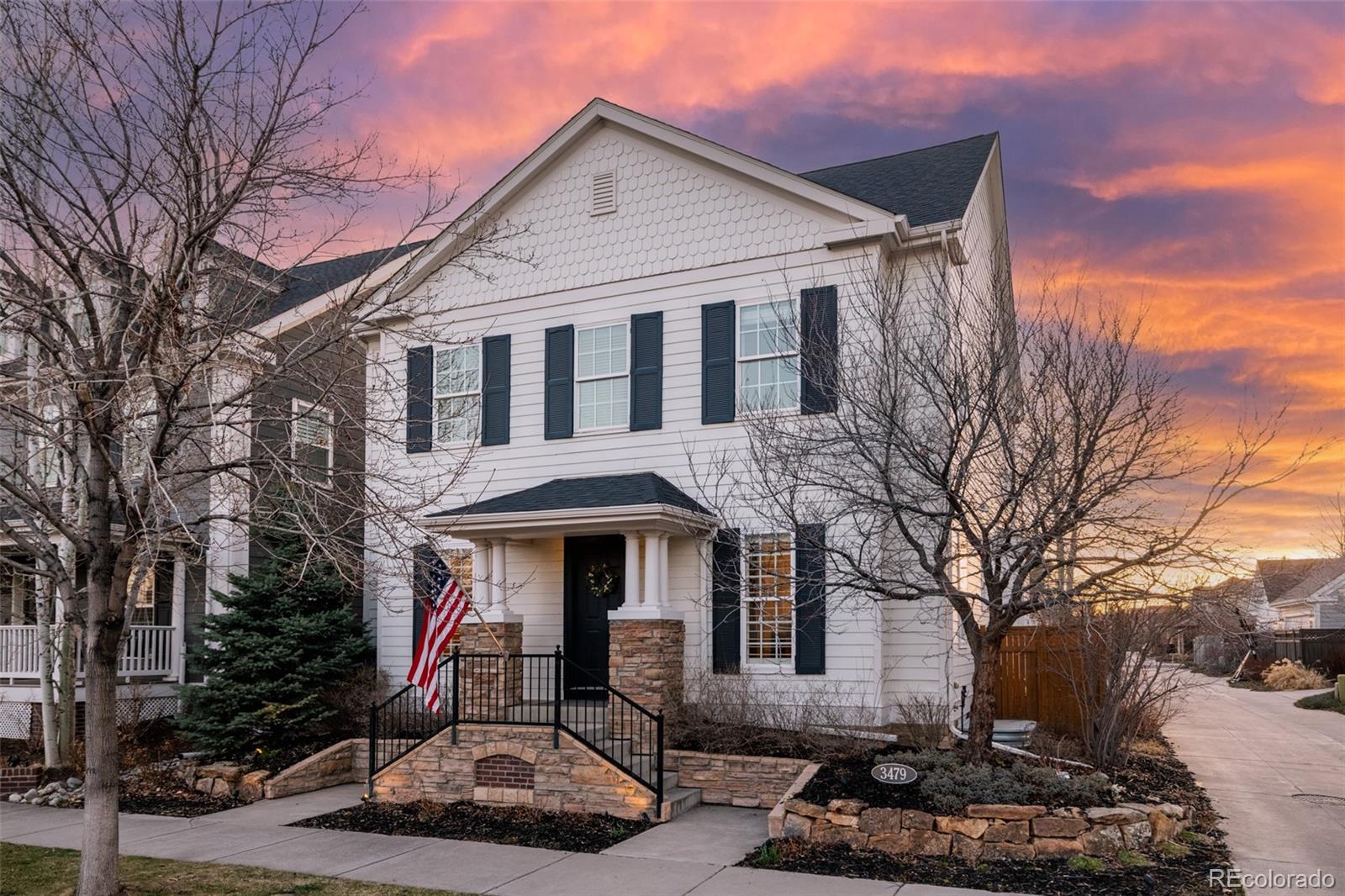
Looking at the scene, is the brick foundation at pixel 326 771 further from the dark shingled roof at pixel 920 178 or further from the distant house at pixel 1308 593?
the distant house at pixel 1308 593

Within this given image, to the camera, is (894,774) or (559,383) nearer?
(894,774)

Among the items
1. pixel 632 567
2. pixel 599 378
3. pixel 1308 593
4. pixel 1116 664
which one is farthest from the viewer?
pixel 1308 593

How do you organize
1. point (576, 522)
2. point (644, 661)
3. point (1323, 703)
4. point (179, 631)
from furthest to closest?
point (1323, 703) < point (179, 631) < point (576, 522) < point (644, 661)

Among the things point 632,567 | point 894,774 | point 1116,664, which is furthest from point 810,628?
point 1116,664

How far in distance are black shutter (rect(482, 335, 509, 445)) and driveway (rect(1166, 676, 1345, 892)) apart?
31.5 feet

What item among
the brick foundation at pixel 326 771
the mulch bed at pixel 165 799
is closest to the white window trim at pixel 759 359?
the brick foundation at pixel 326 771

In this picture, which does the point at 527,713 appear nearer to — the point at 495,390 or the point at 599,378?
the point at 599,378

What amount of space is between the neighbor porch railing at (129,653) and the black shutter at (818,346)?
34.5 ft

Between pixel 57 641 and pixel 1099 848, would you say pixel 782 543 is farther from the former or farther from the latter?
pixel 57 641

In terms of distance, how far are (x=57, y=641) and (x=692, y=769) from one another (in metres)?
Answer: 9.55

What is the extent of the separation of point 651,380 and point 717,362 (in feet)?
3.32

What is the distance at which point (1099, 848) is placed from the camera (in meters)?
8.47

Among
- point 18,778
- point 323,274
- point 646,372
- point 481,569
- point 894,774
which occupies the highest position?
point 323,274

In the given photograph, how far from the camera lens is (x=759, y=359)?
1331 centimetres
